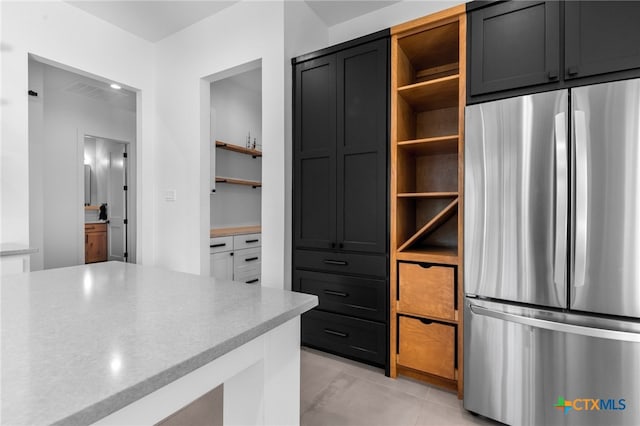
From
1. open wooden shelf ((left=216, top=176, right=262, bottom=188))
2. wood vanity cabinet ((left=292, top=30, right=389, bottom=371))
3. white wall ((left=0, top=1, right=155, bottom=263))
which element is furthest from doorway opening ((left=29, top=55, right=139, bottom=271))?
wood vanity cabinet ((left=292, top=30, right=389, bottom=371))

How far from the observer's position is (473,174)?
5.98 feet

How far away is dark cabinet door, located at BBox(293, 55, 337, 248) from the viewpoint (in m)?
2.45

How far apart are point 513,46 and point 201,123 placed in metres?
2.77

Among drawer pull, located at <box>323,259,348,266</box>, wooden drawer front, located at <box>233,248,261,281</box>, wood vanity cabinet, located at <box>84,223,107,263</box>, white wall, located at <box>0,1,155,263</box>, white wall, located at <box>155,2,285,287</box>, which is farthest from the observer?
wood vanity cabinet, located at <box>84,223,107,263</box>

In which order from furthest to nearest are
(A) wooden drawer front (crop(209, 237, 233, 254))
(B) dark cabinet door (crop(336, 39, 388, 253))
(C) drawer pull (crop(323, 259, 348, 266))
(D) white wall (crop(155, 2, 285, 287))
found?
1. (A) wooden drawer front (crop(209, 237, 233, 254))
2. (D) white wall (crop(155, 2, 285, 287))
3. (C) drawer pull (crop(323, 259, 348, 266))
4. (B) dark cabinet door (crop(336, 39, 388, 253))

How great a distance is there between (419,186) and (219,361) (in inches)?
92.2

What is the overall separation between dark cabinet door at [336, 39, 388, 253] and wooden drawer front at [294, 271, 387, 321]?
0.26 m

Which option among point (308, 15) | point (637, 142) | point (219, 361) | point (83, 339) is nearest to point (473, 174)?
point (637, 142)

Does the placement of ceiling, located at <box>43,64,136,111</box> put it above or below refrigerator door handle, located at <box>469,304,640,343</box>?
above

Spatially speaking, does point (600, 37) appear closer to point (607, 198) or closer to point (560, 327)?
point (607, 198)

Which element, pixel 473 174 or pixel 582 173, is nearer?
pixel 582 173

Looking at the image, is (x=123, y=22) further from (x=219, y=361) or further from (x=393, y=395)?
(x=393, y=395)

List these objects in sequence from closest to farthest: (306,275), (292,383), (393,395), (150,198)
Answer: (292,383)
(393,395)
(306,275)
(150,198)

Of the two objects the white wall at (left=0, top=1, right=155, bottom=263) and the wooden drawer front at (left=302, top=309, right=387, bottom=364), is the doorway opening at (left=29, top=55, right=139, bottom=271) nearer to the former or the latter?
the white wall at (left=0, top=1, right=155, bottom=263)
